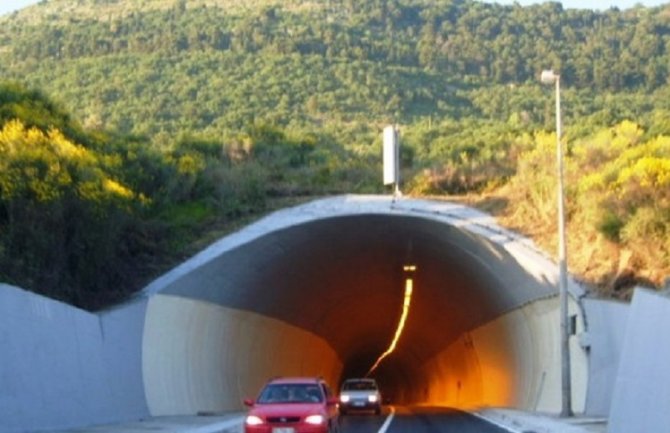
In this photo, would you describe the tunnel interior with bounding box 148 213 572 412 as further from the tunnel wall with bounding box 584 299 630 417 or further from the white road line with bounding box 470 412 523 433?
the tunnel wall with bounding box 584 299 630 417

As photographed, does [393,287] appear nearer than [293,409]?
No

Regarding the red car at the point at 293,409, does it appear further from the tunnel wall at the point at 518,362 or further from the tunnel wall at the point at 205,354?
the tunnel wall at the point at 518,362

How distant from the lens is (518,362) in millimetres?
48438

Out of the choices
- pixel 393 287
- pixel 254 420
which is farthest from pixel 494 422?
pixel 393 287

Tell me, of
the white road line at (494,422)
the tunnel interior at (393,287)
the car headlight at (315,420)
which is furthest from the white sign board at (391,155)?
the car headlight at (315,420)

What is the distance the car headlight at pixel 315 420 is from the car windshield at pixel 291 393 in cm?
80

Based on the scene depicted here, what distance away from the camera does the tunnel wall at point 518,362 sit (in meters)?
40.6

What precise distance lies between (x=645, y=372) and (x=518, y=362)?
25.5 m

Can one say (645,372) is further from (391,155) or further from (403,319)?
(403,319)

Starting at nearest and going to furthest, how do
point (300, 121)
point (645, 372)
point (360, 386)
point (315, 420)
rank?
point (645, 372), point (315, 420), point (360, 386), point (300, 121)

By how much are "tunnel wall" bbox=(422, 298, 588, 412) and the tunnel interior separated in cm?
10

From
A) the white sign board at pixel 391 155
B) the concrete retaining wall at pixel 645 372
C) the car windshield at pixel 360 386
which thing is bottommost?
the car windshield at pixel 360 386

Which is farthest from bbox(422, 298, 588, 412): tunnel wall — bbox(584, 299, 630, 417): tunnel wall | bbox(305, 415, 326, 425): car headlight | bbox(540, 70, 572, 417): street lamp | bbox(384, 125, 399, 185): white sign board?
bbox(305, 415, 326, 425): car headlight

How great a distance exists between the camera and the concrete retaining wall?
21688mm
